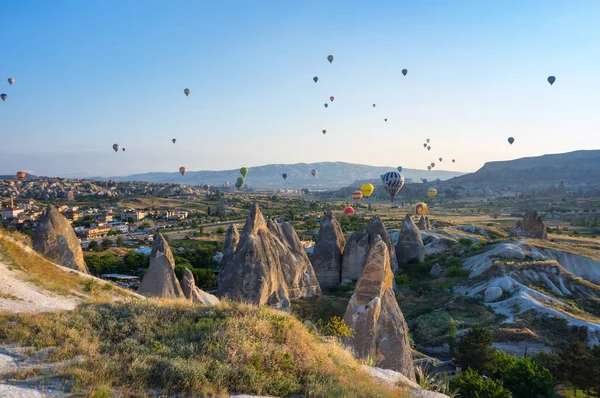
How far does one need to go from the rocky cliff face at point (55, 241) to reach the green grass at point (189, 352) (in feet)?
29.3

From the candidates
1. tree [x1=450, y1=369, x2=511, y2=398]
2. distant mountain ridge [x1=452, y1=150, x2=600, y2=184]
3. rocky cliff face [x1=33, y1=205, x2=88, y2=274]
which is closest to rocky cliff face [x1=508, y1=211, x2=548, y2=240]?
tree [x1=450, y1=369, x2=511, y2=398]

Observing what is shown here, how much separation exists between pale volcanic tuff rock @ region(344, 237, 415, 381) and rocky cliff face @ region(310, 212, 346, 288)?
13.4m

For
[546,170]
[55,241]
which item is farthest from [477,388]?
[546,170]

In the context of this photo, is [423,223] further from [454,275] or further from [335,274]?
[335,274]

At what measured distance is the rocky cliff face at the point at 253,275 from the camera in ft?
53.3

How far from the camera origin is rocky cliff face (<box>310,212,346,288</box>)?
83.4 ft

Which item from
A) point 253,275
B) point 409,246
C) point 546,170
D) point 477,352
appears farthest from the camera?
point 546,170

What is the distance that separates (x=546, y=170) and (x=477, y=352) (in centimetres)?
14131

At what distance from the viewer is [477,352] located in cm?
1420

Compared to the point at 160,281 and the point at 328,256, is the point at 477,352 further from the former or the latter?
the point at 328,256

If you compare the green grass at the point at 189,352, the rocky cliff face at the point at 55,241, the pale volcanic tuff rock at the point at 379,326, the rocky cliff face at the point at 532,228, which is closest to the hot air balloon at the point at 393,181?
the rocky cliff face at the point at 532,228

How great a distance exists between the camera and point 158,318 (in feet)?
24.5

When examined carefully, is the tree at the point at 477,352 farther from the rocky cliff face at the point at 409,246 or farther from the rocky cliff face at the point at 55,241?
the rocky cliff face at the point at 409,246

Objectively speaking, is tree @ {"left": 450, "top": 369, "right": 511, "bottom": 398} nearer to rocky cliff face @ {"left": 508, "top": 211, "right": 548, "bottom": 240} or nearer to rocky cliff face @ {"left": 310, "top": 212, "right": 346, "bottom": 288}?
rocky cliff face @ {"left": 310, "top": 212, "right": 346, "bottom": 288}
